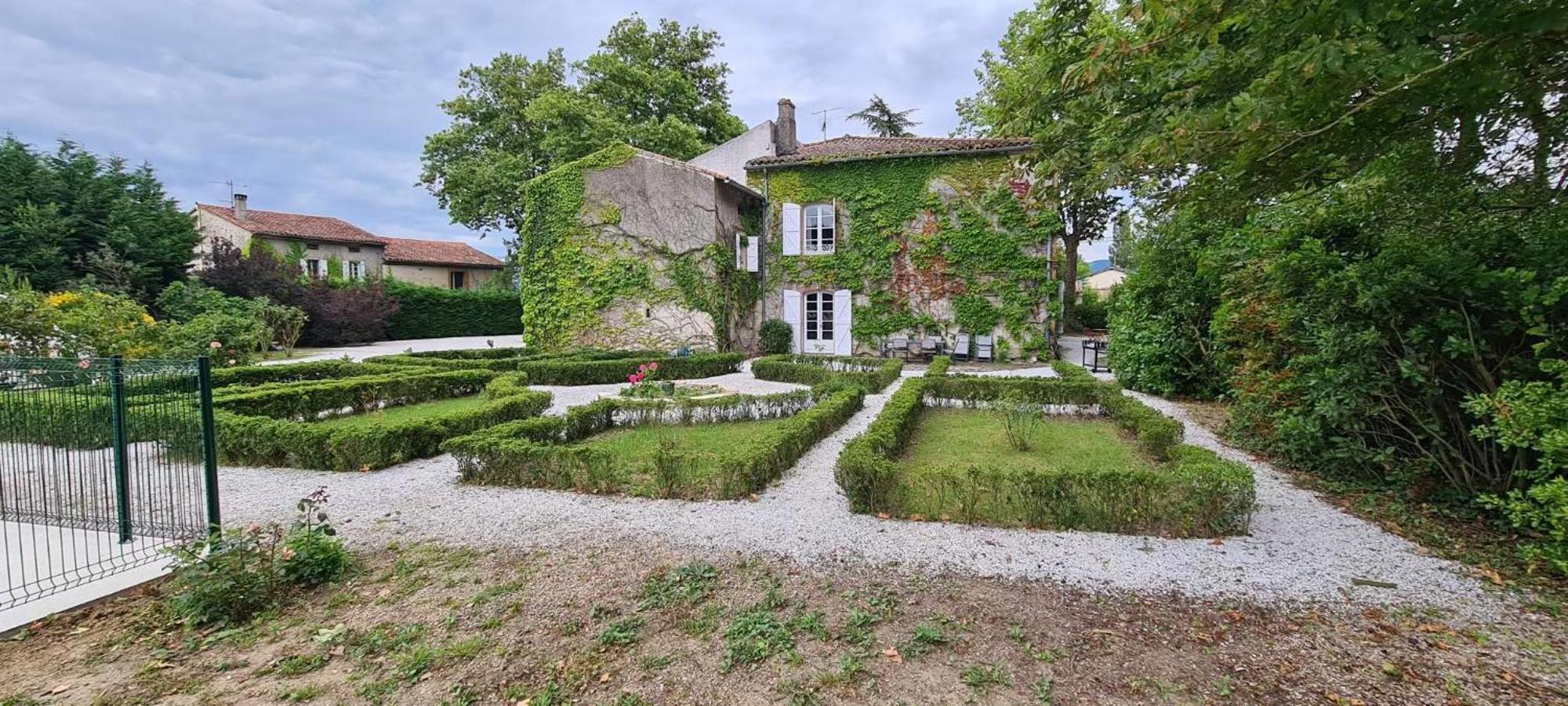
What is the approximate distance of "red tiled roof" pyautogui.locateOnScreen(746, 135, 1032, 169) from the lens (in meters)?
16.2

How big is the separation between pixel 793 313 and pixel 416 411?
36.0ft

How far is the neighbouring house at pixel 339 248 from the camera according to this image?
2772cm

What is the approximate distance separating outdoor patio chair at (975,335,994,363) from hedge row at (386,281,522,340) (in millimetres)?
20511

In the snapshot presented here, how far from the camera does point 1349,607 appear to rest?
3238 millimetres

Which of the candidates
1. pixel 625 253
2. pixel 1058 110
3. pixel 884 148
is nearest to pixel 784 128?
pixel 884 148

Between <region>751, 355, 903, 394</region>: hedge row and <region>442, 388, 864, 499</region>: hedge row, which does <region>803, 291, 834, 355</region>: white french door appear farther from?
<region>442, 388, 864, 499</region>: hedge row

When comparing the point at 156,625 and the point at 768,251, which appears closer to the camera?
the point at 156,625

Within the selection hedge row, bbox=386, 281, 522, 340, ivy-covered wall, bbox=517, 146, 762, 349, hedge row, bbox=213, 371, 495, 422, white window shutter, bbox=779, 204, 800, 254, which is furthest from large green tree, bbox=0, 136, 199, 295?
white window shutter, bbox=779, 204, 800, 254

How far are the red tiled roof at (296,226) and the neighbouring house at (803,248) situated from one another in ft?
62.5

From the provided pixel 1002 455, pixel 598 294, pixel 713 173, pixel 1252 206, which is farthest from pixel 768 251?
pixel 1252 206

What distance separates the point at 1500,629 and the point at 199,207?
41.8m

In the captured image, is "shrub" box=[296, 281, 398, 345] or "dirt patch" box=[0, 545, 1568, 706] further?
"shrub" box=[296, 281, 398, 345]

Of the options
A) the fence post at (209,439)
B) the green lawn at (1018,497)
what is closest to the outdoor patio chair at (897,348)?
the green lawn at (1018,497)

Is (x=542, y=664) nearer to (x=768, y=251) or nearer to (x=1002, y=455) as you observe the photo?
(x=1002, y=455)
